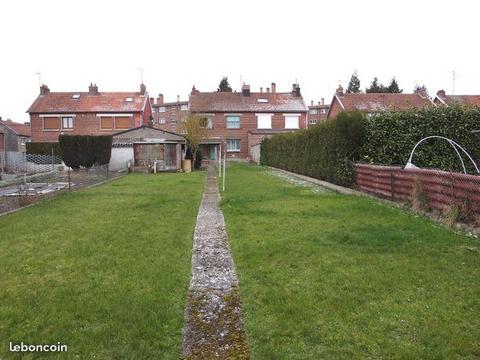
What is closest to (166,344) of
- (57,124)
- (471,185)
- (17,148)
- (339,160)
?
(471,185)

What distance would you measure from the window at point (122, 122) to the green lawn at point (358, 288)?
137ft

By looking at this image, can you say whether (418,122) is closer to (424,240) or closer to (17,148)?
(424,240)

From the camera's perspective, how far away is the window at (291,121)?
53.4 m

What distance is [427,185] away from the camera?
407 inches

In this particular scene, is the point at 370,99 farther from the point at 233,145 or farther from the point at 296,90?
the point at 233,145

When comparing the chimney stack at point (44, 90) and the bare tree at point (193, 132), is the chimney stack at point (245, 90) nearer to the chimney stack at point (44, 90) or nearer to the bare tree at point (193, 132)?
the bare tree at point (193, 132)

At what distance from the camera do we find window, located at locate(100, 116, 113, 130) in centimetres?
4878

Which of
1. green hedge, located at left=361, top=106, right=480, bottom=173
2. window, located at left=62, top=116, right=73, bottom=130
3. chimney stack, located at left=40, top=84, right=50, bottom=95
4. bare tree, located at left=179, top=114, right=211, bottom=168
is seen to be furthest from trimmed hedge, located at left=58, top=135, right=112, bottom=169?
green hedge, located at left=361, top=106, right=480, bottom=173

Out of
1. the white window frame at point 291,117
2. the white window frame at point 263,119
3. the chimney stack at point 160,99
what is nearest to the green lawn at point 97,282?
the white window frame at point 263,119

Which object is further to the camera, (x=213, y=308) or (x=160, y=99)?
(x=160, y=99)

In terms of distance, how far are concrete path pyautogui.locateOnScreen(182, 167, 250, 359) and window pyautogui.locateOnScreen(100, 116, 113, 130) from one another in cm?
4347

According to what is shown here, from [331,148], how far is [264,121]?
117 ft

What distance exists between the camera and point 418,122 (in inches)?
638

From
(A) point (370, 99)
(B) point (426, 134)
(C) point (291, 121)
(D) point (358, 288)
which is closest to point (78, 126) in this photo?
(C) point (291, 121)
